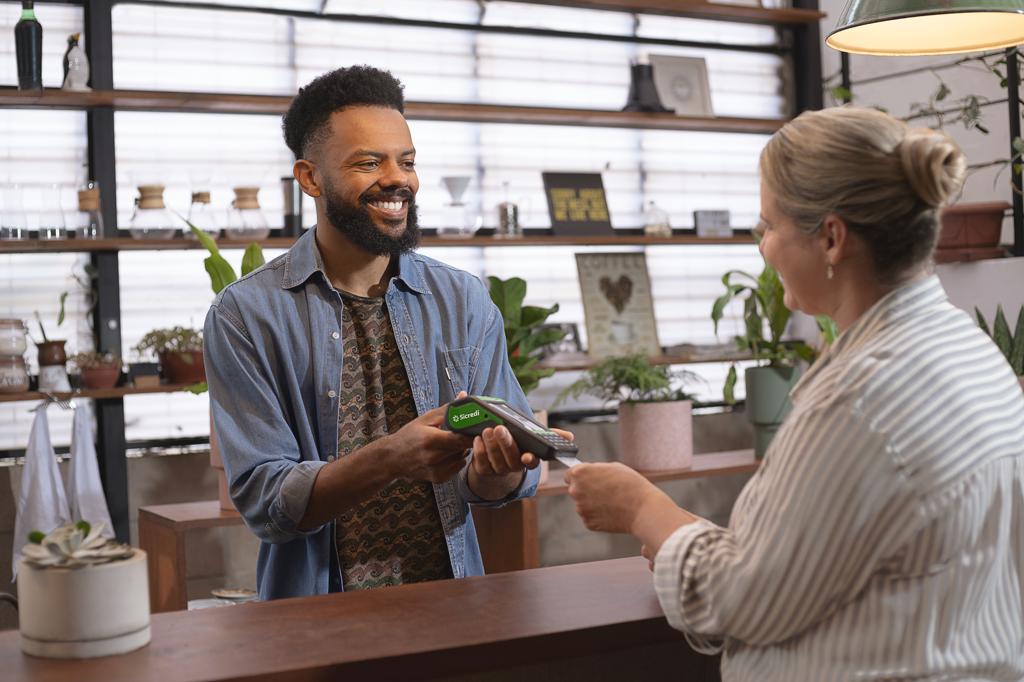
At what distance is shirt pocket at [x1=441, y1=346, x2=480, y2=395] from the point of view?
209 cm

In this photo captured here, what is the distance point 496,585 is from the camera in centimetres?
165

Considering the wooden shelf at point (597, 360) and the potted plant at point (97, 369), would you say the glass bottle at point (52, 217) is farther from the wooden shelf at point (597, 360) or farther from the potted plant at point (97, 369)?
the wooden shelf at point (597, 360)

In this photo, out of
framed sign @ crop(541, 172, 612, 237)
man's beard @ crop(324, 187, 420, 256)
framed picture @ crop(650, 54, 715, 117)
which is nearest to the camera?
man's beard @ crop(324, 187, 420, 256)

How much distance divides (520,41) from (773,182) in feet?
12.4

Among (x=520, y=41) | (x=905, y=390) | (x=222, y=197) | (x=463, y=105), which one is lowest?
(x=905, y=390)

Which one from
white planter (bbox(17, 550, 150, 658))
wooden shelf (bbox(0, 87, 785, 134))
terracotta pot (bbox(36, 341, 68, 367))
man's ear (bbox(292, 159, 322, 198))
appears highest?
wooden shelf (bbox(0, 87, 785, 134))

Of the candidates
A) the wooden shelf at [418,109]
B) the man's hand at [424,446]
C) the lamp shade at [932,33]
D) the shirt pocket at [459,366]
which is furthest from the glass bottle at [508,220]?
the man's hand at [424,446]

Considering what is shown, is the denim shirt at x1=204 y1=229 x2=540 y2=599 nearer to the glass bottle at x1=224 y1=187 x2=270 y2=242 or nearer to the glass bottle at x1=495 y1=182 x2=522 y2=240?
the glass bottle at x1=224 y1=187 x2=270 y2=242

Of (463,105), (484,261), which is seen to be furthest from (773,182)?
(484,261)

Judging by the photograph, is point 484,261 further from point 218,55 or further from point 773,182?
point 773,182

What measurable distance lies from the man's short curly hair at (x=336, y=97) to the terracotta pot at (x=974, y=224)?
2.94 meters

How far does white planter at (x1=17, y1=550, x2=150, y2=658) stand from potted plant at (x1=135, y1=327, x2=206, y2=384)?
2.65 metres

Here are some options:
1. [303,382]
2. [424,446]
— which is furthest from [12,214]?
[424,446]

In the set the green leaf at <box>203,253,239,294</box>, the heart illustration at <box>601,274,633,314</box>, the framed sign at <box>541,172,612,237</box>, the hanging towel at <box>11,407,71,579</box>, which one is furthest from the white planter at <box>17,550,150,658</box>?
the heart illustration at <box>601,274,633,314</box>
